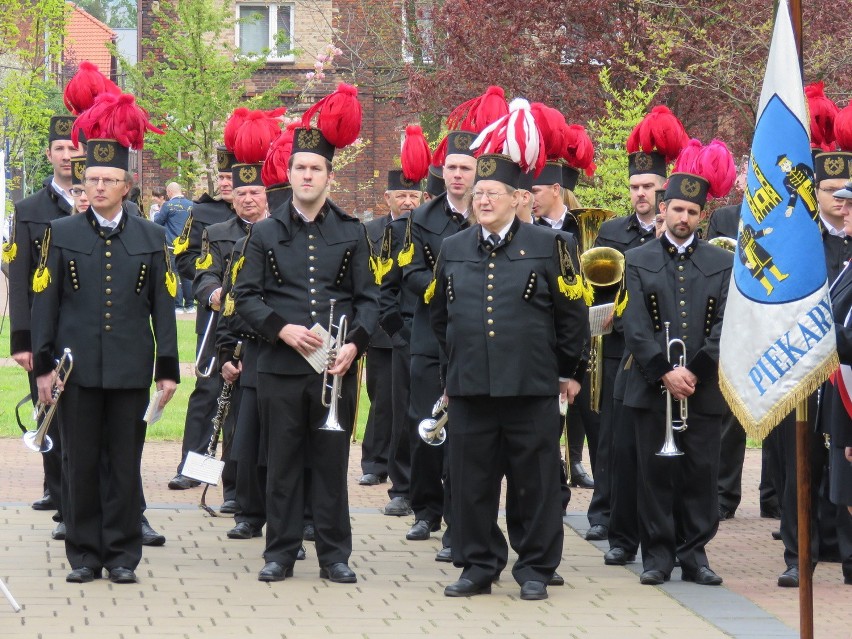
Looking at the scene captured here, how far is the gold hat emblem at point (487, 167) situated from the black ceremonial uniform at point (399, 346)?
61.7 inches

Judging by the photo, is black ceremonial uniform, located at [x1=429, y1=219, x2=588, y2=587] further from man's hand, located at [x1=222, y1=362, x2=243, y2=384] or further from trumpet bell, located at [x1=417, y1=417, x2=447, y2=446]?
man's hand, located at [x1=222, y1=362, x2=243, y2=384]

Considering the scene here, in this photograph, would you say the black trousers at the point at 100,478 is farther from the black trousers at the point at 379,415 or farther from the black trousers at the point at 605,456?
the black trousers at the point at 379,415

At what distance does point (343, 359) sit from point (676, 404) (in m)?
1.83

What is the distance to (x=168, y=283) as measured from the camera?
330 inches

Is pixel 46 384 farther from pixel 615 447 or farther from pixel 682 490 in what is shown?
pixel 682 490

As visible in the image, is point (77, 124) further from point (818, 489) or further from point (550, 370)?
point (818, 489)

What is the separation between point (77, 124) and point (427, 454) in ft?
9.65

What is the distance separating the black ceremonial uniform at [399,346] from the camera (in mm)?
9922

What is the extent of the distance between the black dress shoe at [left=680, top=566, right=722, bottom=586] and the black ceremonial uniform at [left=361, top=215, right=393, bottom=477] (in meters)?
3.93

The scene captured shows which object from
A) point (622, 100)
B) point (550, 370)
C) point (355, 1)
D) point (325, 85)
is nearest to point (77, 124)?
point (550, 370)

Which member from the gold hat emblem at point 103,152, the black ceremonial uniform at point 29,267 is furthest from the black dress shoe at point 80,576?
the gold hat emblem at point 103,152

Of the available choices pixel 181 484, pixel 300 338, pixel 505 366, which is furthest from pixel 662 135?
pixel 181 484

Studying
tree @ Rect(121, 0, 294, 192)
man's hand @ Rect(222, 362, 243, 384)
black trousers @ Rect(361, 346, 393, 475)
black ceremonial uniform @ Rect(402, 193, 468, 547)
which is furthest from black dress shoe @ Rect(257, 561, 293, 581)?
tree @ Rect(121, 0, 294, 192)

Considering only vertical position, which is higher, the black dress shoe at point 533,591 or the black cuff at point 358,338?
the black cuff at point 358,338
